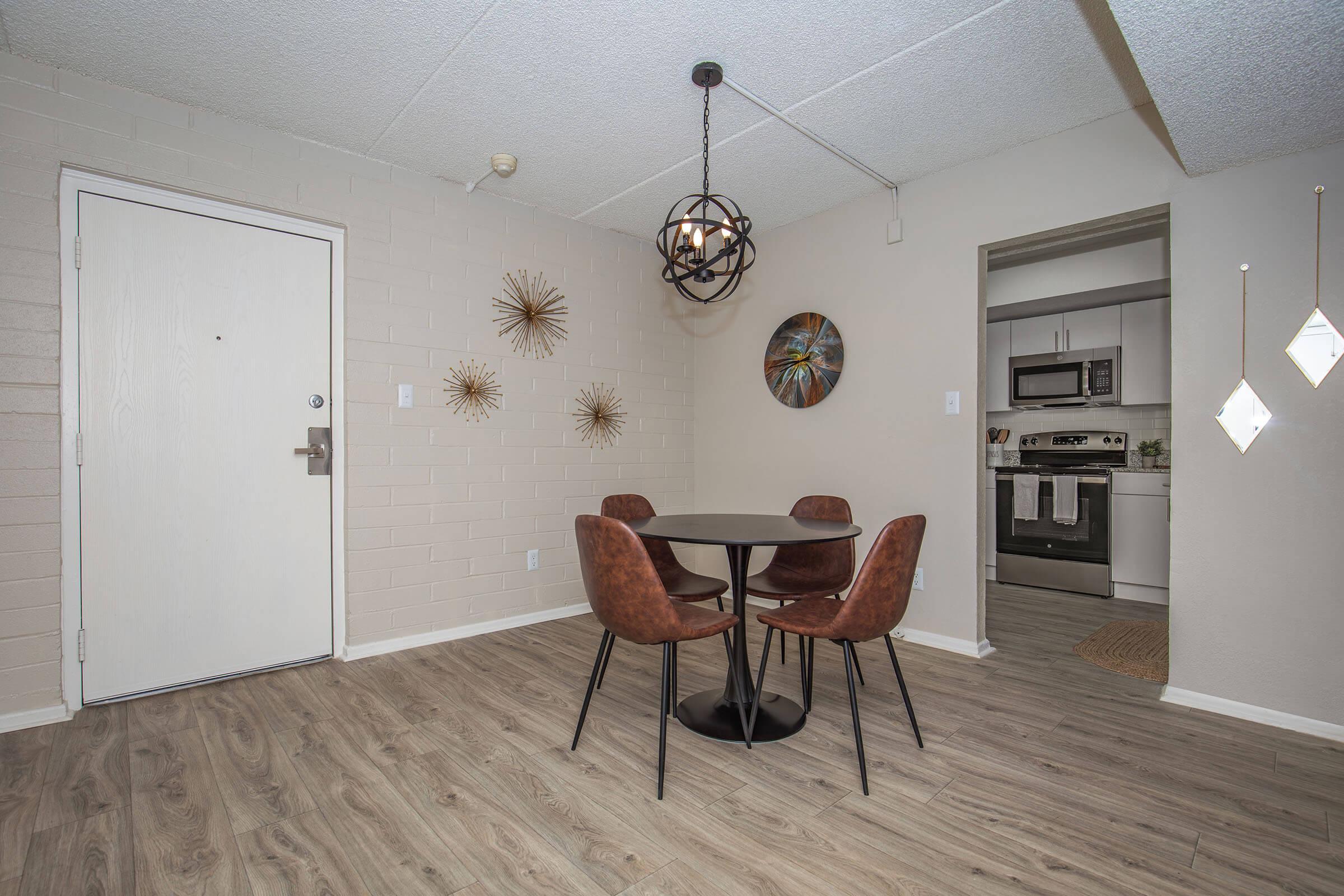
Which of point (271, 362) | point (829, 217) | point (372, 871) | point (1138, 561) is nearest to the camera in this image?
point (372, 871)

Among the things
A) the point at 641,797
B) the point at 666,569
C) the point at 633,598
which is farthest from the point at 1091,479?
the point at 641,797

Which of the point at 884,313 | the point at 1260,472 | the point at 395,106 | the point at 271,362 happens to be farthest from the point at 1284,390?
the point at 271,362

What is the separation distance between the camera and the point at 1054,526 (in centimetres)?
454

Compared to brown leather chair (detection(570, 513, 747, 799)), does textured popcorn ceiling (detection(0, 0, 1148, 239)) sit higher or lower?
higher

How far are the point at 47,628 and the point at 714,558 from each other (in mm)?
3430

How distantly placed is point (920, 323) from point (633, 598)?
91.3 inches

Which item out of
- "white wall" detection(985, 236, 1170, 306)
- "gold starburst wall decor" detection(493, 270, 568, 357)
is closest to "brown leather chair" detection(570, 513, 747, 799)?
"gold starburst wall decor" detection(493, 270, 568, 357)

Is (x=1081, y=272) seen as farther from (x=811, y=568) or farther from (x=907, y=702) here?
(x=907, y=702)

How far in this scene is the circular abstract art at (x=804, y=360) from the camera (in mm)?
3770

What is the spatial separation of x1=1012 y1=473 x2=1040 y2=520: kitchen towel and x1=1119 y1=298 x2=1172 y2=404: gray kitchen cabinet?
0.82 meters

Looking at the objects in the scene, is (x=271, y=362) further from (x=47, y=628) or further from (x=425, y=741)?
(x=425, y=741)

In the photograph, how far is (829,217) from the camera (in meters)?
3.79

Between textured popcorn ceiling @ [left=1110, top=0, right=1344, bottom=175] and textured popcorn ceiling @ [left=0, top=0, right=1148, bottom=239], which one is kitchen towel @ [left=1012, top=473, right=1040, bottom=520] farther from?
textured popcorn ceiling @ [left=1110, top=0, right=1344, bottom=175]

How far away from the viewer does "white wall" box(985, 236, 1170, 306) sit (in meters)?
3.91
